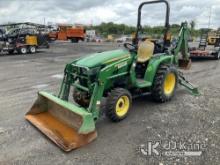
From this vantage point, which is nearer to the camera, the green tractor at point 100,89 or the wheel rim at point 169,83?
the green tractor at point 100,89

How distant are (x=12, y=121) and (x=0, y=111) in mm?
741

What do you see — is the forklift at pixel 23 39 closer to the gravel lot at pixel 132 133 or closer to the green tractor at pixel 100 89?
the gravel lot at pixel 132 133

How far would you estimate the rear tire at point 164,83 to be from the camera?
5.47 meters

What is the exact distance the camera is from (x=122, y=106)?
4.68m

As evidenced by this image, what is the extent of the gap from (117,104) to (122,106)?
0.81 ft

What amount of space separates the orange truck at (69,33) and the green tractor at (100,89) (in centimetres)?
2903

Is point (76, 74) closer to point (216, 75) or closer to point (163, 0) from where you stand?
point (163, 0)

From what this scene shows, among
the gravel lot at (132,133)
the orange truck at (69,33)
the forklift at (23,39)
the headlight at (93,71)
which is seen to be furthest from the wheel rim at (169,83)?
the orange truck at (69,33)

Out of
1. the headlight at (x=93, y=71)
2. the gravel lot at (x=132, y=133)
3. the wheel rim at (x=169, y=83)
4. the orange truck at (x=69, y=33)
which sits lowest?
the gravel lot at (x=132, y=133)

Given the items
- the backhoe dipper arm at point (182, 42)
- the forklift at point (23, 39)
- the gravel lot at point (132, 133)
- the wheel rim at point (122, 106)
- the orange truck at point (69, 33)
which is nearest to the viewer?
the gravel lot at point (132, 133)

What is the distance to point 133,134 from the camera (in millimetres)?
4238

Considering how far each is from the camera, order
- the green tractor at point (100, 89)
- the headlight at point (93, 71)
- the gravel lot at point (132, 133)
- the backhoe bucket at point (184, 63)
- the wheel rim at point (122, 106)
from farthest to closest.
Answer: the backhoe bucket at point (184, 63), the wheel rim at point (122, 106), the headlight at point (93, 71), the green tractor at point (100, 89), the gravel lot at point (132, 133)

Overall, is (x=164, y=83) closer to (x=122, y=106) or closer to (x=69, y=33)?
(x=122, y=106)

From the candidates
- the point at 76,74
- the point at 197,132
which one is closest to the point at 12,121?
the point at 76,74
